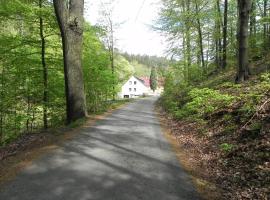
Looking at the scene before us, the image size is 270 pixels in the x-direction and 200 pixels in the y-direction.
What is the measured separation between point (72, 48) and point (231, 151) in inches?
313

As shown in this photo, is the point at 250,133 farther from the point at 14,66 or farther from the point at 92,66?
the point at 92,66

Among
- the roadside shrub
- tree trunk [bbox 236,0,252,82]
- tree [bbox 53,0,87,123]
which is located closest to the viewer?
the roadside shrub

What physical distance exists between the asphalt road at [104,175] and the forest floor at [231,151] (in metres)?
0.46

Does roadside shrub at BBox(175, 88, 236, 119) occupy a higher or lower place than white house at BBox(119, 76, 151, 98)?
lower

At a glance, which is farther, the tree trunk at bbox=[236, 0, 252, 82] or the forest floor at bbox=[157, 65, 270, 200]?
the tree trunk at bbox=[236, 0, 252, 82]

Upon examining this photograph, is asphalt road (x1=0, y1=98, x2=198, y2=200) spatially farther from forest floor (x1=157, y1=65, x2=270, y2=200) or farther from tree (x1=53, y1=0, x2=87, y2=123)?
tree (x1=53, y1=0, x2=87, y2=123)

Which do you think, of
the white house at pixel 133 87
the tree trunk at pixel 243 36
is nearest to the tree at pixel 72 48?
the tree trunk at pixel 243 36

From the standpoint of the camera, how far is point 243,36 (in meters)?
14.2

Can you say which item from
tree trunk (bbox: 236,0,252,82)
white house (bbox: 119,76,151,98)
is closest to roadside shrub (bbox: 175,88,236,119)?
tree trunk (bbox: 236,0,252,82)

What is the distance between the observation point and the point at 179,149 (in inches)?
361

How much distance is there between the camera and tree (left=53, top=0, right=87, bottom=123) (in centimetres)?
1288

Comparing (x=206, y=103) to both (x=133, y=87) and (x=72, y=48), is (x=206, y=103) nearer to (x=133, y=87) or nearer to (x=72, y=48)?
(x=72, y=48)

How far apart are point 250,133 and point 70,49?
312 inches

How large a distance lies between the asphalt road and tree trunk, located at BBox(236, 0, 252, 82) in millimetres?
7141
